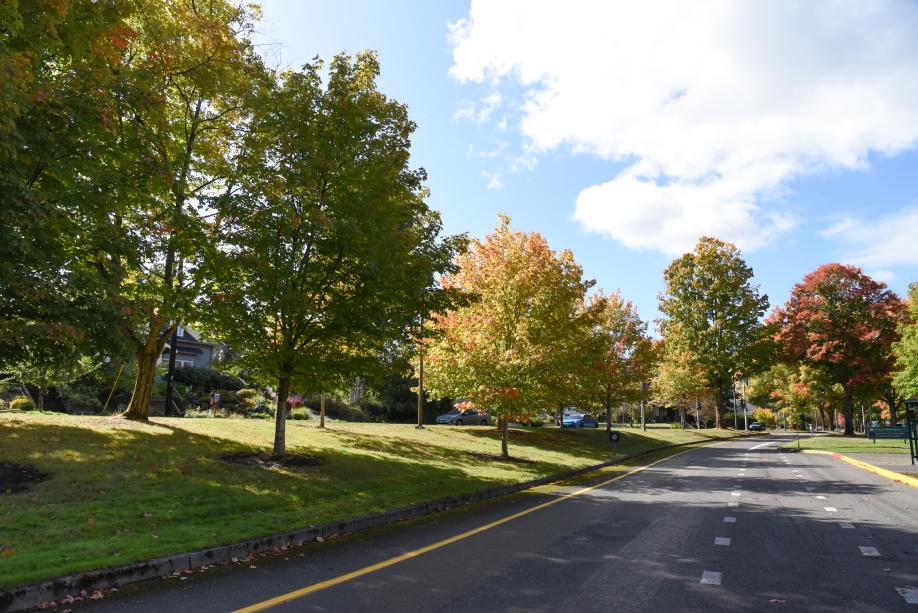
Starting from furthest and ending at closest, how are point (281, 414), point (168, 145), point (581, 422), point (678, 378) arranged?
1. point (581, 422)
2. point (678, 378)
3. point (168, 145)
4. point (281, 414)

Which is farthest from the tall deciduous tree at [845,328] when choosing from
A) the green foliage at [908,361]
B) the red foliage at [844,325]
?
the green foliage at [908,361]

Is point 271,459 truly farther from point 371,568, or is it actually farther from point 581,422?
point 581,422

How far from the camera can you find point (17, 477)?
8.80m

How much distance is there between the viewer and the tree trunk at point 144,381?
15844mm

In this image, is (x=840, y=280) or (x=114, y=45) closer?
(x=114, y=45)

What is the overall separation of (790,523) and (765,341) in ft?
138

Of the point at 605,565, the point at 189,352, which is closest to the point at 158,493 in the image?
the point at 605,565

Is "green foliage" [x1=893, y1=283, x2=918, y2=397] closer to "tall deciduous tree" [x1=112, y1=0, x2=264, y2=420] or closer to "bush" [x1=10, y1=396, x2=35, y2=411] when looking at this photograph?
"tall deciduous tree" [x1=112, y1=0, x2=264, y2=420]

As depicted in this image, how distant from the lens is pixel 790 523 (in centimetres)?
944

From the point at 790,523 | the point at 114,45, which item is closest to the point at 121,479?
the point at 114,45

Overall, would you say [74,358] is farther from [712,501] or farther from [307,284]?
[712,501]

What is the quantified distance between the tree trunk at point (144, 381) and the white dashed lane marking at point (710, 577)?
14897 millimetres

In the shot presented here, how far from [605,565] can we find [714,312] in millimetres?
47326

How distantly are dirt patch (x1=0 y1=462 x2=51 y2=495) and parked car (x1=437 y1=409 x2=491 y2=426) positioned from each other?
29.6m
